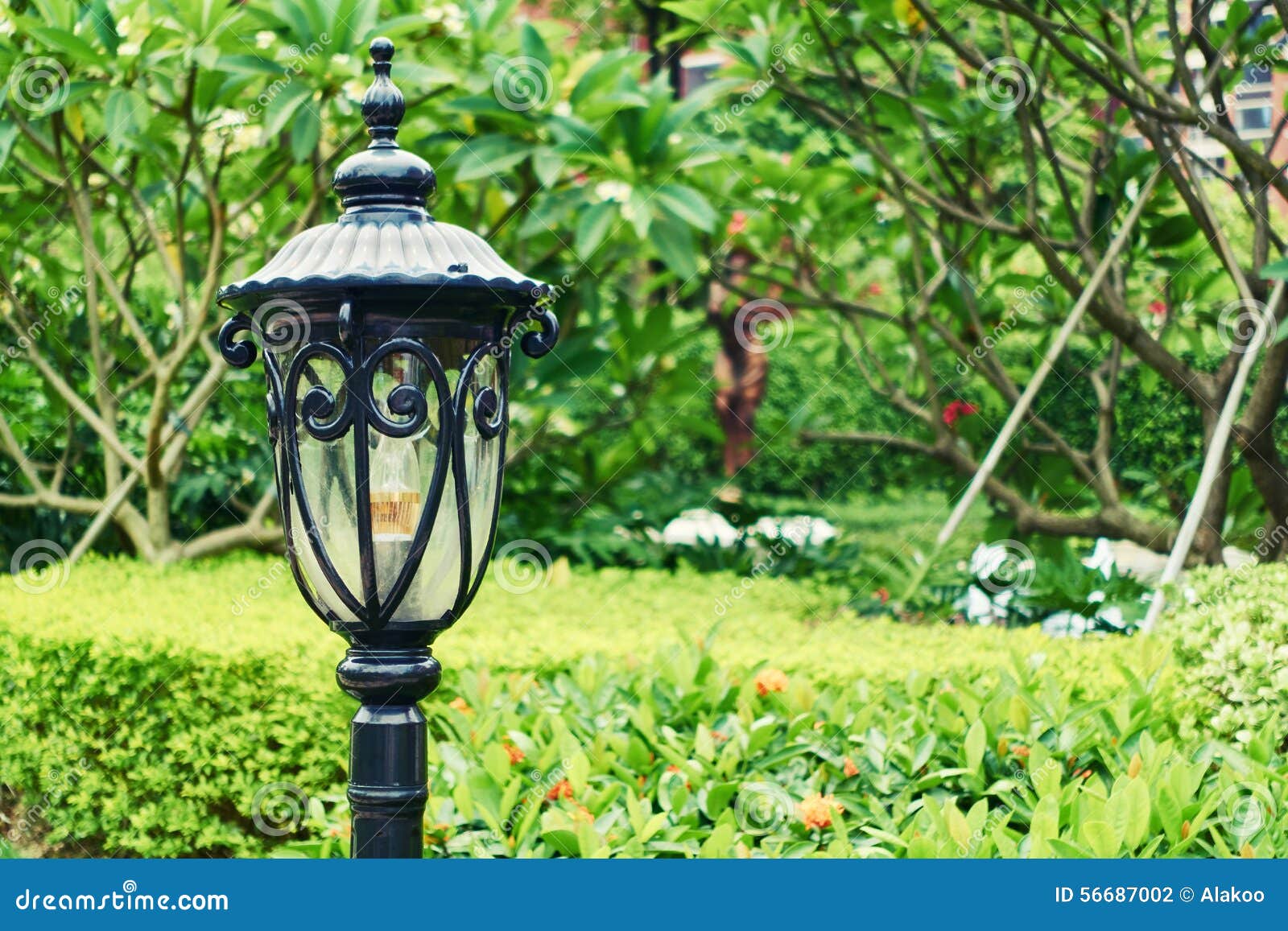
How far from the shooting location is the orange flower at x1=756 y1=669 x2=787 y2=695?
10.9ft

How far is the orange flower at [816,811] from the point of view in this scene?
258 cm

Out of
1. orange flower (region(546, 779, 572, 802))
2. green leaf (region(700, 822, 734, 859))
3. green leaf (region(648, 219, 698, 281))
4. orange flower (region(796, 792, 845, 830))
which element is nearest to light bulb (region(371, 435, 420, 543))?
green leaf (region(700, 822, 734, 859))

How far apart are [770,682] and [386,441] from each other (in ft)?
5.25

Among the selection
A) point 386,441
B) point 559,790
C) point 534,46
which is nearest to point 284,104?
point 534,46

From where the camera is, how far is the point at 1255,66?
199 inches

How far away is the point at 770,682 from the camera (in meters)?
3.33

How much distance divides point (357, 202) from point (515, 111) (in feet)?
10.6

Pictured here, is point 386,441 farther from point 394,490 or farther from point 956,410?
point 956,410

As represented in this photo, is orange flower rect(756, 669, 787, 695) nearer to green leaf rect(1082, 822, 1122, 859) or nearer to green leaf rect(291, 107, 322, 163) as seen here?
green leaf rect(1082, 822, 1122, 859)

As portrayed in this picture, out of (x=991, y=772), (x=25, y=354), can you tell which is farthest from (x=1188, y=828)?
(x=25, y=354)

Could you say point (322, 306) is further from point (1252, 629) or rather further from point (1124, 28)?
point (1124, 28)

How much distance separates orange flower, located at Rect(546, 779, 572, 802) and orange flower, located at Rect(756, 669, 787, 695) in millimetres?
732

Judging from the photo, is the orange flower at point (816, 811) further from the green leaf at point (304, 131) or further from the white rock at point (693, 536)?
the white rock at point (693, 536)

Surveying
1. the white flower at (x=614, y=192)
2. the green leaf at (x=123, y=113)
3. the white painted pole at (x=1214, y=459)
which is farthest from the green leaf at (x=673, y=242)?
the white painted pole at (x=1214, y=459)
